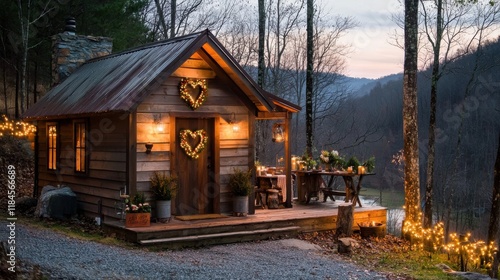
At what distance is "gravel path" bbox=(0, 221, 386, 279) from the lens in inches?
315

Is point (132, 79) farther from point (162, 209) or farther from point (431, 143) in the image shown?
point (431, 143)

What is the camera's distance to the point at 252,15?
33500 mm

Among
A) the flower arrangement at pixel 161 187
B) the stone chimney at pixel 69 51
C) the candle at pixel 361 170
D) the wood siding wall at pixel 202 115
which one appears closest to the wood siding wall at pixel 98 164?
the wood siding wall at pixel 202 115

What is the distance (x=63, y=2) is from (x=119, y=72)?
8.42 metres

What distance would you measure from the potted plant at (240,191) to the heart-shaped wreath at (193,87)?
73.2 inches

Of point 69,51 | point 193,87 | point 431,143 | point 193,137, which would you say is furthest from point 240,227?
point 431,143

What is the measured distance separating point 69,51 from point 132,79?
5.97 m

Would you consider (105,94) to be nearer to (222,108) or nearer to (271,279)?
(222,108)

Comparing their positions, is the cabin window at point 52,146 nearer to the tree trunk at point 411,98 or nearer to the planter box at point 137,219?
the planter box at point 137,219

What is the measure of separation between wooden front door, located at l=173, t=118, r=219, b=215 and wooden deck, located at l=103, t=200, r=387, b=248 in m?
0.66

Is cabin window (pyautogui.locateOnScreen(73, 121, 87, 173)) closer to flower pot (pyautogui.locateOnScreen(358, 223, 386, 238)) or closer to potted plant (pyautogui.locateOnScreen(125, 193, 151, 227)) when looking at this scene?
potted plant (pyautogui.locateOnScreen(125, 193, 151, 227))

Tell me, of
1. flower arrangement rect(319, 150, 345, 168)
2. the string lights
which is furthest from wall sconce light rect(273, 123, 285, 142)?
the string lights

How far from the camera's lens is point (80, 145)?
13750mm

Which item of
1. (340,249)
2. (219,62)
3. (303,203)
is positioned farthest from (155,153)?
(303,203)
